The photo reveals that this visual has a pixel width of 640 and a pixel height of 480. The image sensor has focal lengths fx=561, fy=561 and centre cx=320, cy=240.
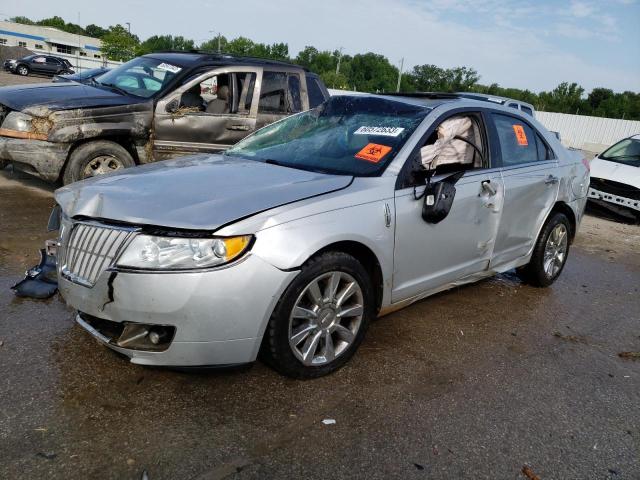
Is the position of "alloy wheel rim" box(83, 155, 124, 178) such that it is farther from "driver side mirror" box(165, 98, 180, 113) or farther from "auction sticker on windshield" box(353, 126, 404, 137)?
"auction sticker on windshield" box(353, 126, 404, 137)

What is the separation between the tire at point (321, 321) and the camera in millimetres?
2867

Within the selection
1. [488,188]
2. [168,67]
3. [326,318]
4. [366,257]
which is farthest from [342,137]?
[168,67]

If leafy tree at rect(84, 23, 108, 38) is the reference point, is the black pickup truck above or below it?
below

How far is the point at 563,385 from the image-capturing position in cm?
344

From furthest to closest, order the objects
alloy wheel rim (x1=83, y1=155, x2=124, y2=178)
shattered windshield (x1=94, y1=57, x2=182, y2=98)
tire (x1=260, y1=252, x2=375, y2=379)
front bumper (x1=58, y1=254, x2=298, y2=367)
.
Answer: shattered windshield (x1=94, y1=57, x2=182, y2=98) → alloy wheel rim (x1=83, y1=155, x2=124, y2=178) → tire (x1=260, y1=252, x2=375, y2=379) → front bumper (x1=58, y1=254, x2=298, y2=367)

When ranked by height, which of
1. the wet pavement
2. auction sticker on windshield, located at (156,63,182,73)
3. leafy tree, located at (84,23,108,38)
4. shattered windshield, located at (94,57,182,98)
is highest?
leafy tree, located at (84,23,108,38)

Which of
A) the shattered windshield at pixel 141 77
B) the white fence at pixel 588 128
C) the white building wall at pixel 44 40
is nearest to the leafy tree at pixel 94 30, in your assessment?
the white building wall at pixel 44 40

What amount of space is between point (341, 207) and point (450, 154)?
1.38 m

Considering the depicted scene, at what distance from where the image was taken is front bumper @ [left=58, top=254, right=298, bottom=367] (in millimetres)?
2611

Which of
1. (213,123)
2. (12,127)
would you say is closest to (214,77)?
(213,123)

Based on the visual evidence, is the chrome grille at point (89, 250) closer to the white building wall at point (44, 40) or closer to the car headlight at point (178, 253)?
the car headlight at point (178, 253)

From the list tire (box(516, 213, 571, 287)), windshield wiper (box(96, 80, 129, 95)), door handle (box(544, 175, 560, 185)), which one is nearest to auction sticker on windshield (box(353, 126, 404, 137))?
door handle (box(544, 175, 560, 185))

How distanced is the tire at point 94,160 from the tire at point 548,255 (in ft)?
14.6

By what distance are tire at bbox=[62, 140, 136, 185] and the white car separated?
26.0ft
